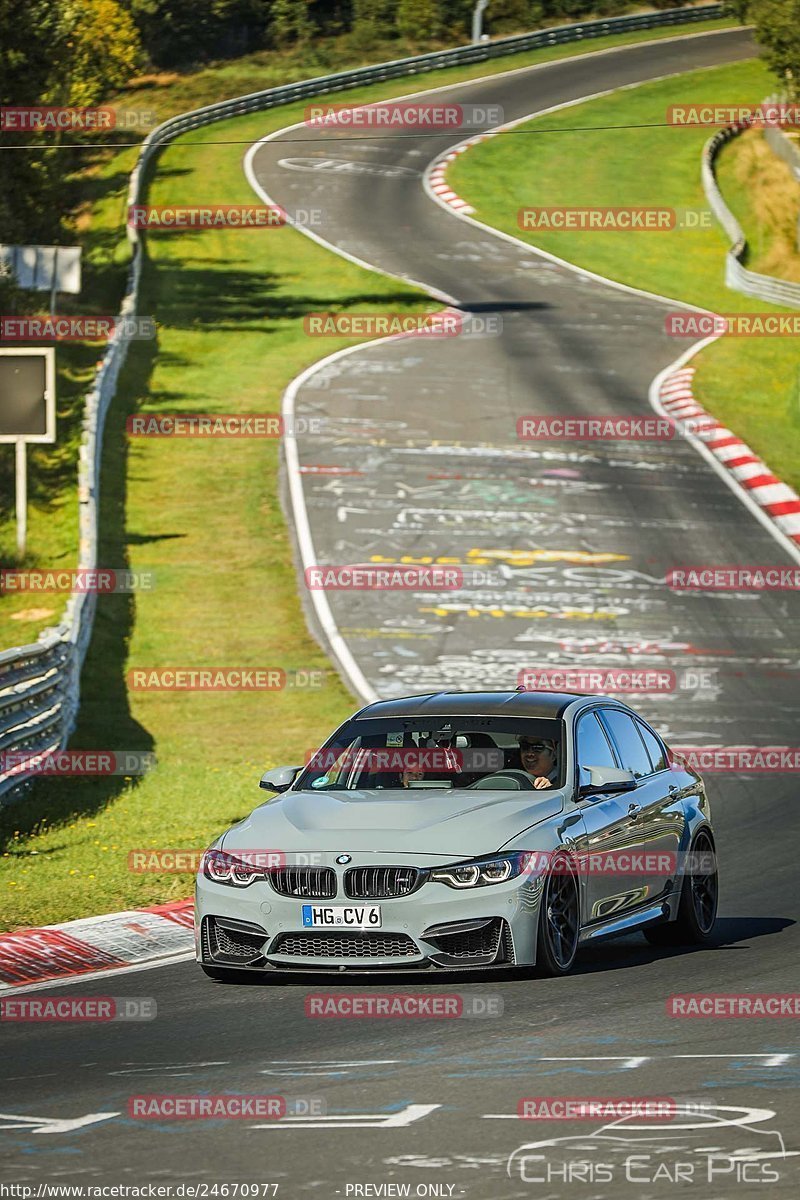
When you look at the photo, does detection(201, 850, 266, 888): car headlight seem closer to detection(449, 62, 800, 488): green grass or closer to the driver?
the driver

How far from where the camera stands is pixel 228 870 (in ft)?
32.8

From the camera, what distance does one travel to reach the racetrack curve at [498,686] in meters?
6.70

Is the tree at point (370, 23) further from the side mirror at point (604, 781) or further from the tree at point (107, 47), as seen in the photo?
the side mirror at point (604, 781)

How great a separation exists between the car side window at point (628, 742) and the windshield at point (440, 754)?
77cm

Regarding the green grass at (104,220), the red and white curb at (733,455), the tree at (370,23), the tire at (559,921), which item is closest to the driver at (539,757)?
the tire at (559,921)

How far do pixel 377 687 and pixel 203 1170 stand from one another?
16.7 metres

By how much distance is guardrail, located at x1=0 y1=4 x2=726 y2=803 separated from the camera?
17484 mm

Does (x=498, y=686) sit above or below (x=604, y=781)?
below

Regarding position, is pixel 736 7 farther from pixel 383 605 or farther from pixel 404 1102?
pixel 404 1102

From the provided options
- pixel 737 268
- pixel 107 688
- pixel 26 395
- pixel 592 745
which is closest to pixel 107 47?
pixel 737 268

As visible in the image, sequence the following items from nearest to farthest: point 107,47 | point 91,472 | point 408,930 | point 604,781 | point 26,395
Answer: point 408,930
point 604,781
point 26,395
point 91,472
point 107,47

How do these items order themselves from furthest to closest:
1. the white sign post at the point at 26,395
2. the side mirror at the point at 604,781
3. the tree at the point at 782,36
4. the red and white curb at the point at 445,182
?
the red and white curb at the point at 445,182
the tree at the point at 782,36
the white sign post at the point at 26,395
the side mirror at the point at 604,781

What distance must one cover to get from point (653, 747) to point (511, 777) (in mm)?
1770

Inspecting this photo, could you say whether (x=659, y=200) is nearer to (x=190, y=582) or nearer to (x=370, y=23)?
(x=190, y=582)
